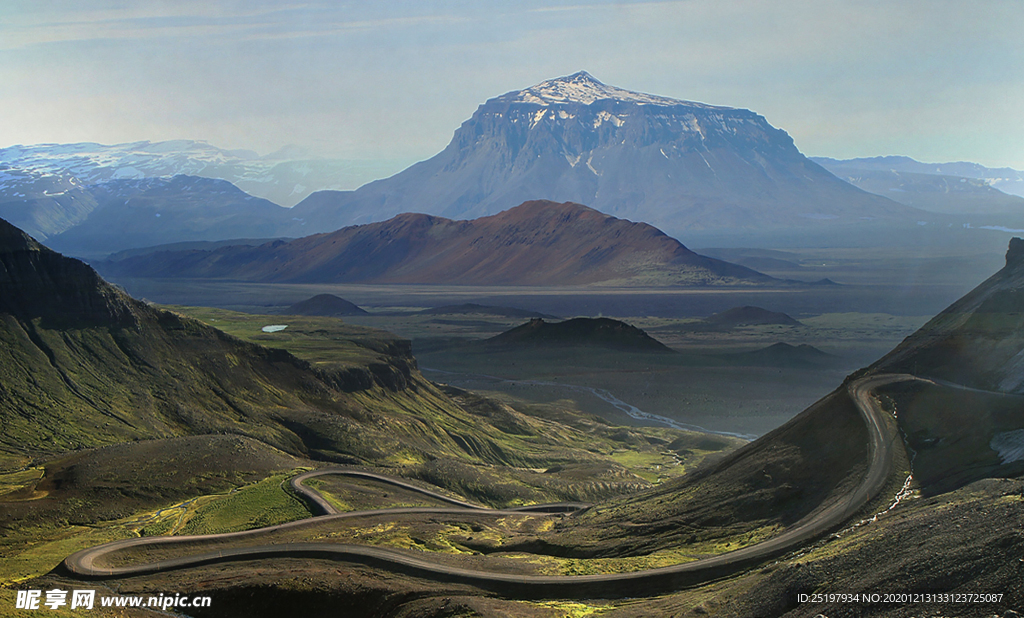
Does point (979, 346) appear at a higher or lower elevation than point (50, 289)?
lower

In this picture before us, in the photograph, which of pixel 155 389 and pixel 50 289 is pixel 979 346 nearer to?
pixel 155 389

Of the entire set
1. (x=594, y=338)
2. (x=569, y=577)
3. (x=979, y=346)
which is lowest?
(x=594, y=338)

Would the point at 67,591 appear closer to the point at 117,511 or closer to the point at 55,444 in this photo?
the point at 117,511

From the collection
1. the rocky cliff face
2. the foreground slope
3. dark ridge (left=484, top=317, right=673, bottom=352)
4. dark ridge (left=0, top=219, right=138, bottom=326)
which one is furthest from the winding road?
dark ridge (left=484, top=317, right=673, bottom=352)

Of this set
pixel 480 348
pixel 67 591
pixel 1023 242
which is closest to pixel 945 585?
pixel 67 591

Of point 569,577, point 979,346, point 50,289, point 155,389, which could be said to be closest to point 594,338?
point 155,389

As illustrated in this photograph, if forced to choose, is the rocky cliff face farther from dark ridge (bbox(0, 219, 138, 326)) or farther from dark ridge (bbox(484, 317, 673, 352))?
dark ridge (bbox(484, 317, 673, 352))
